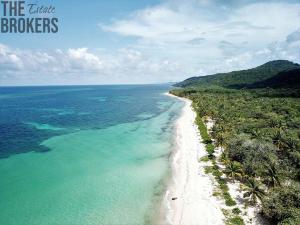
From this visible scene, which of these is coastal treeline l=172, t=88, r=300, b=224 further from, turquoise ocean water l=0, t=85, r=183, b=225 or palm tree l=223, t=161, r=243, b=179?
turquoise ocean water l=0, t=85, r=183, b=225

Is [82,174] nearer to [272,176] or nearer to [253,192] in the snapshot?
[253,192]

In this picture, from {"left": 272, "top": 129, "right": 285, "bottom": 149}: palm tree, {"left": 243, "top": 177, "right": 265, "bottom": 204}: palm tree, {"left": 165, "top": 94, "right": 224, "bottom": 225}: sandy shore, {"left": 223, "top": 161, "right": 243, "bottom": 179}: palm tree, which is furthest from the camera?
{"left": 272, "top": 129, "right": 285, "bottom": 149}: palm tree

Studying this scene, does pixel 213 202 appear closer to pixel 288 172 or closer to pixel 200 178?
pixel 200 178

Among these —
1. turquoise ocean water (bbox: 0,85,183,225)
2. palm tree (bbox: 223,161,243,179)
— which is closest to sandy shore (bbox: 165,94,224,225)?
turquoise ocean water (bbox: 0,85,183,225)

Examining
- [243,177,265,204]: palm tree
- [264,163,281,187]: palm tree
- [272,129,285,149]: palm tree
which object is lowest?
[243,177,265,204]: palm tree

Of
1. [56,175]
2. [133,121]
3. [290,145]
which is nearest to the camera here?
[56,175]

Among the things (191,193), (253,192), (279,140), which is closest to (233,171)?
(253,192)

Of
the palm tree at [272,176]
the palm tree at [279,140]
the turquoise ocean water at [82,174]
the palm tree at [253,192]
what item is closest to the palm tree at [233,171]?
the palm tree at [272,176]

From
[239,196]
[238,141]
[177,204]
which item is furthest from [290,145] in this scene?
[177,204]
